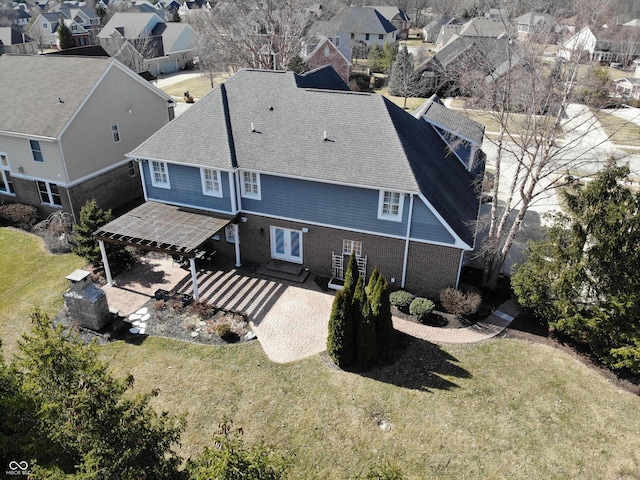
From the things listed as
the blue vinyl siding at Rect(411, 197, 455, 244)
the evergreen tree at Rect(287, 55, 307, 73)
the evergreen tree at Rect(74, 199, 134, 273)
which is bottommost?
the evergreen tree at Rect(74, 199, 134, 273)

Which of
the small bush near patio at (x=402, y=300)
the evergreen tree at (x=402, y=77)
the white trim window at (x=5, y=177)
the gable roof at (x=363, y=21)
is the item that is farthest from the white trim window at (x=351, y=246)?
the gable roof at (x=363, y=21)

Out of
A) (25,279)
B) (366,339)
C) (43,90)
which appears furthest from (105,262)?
(43,90)

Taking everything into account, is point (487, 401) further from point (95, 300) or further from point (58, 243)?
point (58, 243)

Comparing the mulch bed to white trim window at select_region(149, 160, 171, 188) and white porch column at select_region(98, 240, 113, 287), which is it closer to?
white porch column at select_region(98, 240, 113, 287)

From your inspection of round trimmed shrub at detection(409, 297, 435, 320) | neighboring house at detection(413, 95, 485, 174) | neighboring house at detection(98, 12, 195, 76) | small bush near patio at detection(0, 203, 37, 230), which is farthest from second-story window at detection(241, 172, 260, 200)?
neighboring house at detection(98, 12, 195, 76)

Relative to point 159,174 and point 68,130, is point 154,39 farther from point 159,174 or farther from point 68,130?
point 159,174

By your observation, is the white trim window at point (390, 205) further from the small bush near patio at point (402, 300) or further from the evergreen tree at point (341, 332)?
the evergreen tree at point (341, 332)

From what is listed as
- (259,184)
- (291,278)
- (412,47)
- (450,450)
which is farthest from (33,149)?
(412,47)
